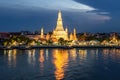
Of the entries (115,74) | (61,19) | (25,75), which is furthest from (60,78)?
(61,19)

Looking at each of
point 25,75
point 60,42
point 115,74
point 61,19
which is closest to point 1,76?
point 25,75

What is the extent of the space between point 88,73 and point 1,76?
4465mm

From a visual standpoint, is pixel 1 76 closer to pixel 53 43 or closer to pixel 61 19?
pixel 53 43

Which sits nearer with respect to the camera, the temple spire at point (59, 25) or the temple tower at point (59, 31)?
the temple tower at point (59, 31)

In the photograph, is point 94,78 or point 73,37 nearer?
point 94,78

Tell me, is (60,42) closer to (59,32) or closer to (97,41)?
(59,32)

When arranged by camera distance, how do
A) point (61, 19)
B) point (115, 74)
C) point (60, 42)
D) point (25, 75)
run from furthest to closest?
point (61, 19)
point (60, 42)
point (115, 74)
point (25, 75)

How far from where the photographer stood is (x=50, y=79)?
53.8ft

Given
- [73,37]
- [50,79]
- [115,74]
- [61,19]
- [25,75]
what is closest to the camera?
[50,79]

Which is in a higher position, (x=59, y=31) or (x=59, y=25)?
(x=59, y=25)

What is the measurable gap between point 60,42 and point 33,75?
4654 centimetres

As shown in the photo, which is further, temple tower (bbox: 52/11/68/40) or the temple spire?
the temple spire

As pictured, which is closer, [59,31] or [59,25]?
[59,31]

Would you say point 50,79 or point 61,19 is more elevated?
point 61,19
